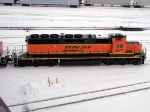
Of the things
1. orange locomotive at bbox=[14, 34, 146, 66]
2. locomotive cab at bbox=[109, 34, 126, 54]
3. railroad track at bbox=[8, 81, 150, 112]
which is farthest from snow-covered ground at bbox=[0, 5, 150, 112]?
locomotive cab at bbox=[109, 34, 126, 54]

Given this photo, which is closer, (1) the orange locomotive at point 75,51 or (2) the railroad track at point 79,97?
(2) the railroad track at point 79,97

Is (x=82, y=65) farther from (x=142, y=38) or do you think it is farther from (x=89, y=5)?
(x=89, y=5)

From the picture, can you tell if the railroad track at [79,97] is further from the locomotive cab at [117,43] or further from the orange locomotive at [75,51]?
the locomotive cab at [117,43]

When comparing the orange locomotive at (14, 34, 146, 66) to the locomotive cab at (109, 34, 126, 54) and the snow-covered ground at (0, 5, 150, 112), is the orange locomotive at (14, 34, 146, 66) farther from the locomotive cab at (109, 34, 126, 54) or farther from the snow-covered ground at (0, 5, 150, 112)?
the snow-covered ground at (0, 5, 150, 112)

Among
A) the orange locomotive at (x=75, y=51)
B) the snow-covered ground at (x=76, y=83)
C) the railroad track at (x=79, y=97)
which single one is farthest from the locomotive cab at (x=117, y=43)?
the railroad track at (x=79, y=97)

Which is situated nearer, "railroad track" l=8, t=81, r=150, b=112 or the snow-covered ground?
"railroad track" l=8, t=81, r=150, b=112

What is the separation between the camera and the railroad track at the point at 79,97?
40.2 ft

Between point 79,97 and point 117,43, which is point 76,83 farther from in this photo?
point 117,43

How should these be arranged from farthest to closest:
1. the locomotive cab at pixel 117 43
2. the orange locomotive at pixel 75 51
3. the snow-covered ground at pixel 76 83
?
the locomotive cab at pixel 117 43, the orange locomotive at pixel 75 51, the snow-covered ground at pixel 76 83

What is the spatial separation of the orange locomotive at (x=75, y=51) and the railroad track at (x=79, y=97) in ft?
12.8

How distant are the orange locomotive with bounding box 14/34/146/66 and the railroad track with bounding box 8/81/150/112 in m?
3.89

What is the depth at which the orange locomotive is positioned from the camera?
18.3m

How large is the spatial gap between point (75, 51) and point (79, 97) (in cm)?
604

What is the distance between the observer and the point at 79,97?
13352 mm
